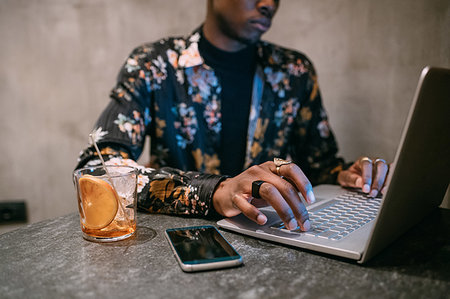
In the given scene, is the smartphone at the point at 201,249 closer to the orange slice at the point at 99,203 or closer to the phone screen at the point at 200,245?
the phone screen at the point at 200,245

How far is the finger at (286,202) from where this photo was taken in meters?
0.62

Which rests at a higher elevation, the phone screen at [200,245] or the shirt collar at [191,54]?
the shirt collar at [191,54]

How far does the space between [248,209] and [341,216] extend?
8.1 inches

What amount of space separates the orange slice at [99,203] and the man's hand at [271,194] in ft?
0.73

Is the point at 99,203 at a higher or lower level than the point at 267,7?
lower

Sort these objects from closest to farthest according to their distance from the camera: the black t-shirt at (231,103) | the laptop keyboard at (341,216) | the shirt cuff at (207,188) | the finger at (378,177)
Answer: the laptop keyboard at (341,216), the shirt cuff at (207,188), the finger at (378,177), the black t-shirt at (231,103)

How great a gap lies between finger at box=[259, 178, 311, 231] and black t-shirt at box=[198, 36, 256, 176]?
0.72 meters

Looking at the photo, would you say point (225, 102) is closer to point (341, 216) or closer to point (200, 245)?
point (341, 216)

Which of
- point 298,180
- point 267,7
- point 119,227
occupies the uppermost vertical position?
point 267,7

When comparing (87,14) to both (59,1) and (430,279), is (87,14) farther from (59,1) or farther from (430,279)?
(430,279)

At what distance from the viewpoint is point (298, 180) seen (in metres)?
0.68

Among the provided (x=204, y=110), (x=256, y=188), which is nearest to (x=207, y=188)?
(x=256, y=188)

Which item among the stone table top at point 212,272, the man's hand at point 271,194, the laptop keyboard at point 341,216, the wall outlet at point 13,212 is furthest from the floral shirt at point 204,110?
the wall outlet at point 13,212

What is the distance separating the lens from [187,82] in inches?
52.9
